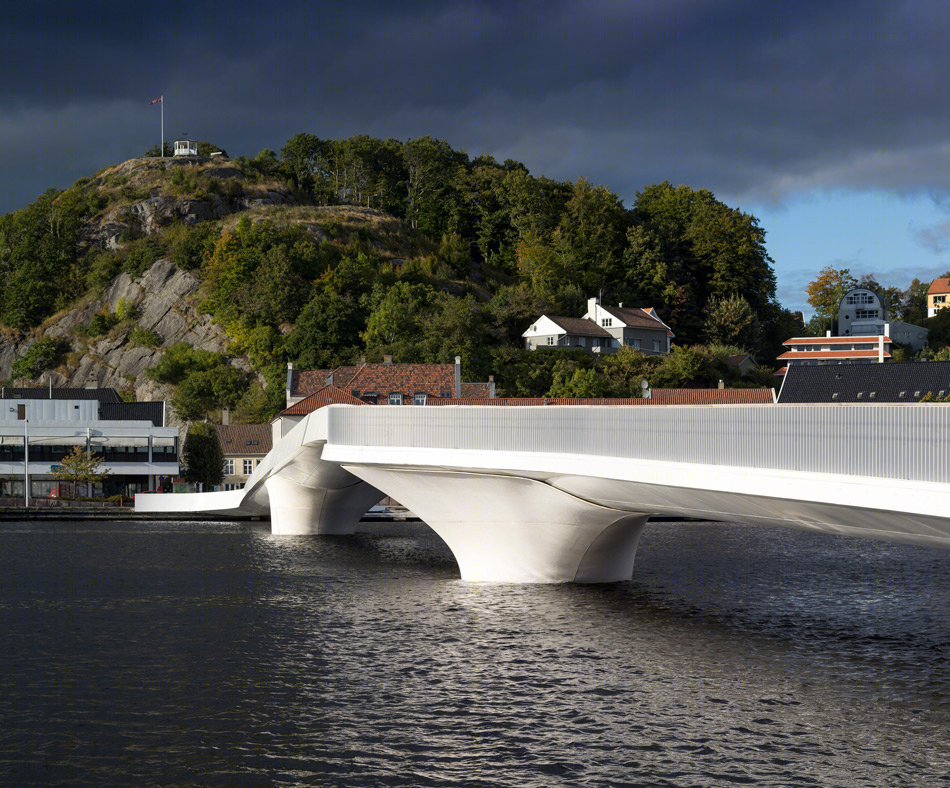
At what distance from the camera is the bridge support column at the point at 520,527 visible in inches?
1335

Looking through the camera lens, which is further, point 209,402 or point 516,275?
point 516,275

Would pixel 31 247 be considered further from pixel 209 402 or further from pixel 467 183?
pixel 467 183

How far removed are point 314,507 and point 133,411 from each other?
48525mm

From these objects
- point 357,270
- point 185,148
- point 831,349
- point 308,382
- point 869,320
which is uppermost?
point 185,148

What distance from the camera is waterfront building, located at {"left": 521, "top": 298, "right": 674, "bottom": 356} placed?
393 ft

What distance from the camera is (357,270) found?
414ft

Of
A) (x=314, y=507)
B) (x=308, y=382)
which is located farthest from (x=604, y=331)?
(x=314, y=507)

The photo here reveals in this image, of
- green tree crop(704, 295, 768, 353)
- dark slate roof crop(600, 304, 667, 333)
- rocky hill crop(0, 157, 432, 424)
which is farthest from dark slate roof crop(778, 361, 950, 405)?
rocky hill crop(0, 157, 432, 424)

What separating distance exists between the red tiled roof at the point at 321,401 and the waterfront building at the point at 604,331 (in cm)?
3710

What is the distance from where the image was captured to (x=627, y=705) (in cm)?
2197

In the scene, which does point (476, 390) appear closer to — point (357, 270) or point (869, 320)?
point (357, 270)

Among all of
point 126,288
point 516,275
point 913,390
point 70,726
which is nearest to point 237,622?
point 70,726

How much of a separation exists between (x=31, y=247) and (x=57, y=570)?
110 meters

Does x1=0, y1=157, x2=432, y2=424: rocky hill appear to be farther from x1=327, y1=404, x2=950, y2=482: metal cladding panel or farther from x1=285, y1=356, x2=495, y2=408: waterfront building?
x1=327, y1=404, x2=950, y2=482: metal cladding panel
